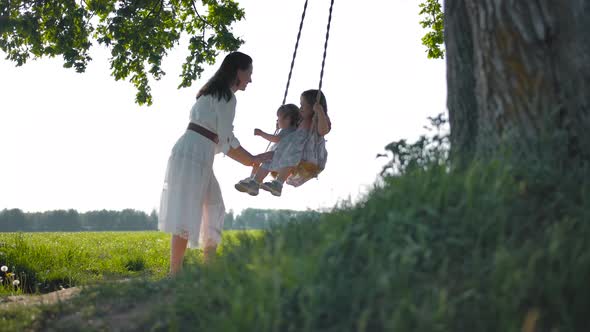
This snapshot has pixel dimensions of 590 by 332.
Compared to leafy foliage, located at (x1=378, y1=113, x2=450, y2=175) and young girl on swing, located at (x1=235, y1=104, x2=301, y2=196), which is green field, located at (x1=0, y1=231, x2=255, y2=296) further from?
leafy foliage, located at (x1=378, y1=113, x2=450, y2=175)

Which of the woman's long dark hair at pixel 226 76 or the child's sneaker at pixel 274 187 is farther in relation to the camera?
the child's sneaker at pixel 274 187

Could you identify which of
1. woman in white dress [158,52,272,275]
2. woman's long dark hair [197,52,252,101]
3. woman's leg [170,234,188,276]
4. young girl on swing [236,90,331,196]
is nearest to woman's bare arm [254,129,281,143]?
young girl on swing [236,90,331,196]

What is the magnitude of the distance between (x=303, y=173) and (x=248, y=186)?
849 millimetres

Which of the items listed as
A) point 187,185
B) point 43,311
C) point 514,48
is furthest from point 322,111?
point 43,311

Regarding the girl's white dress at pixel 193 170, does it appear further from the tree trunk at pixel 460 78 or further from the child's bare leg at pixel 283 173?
the tree trunk at pixel 460 78

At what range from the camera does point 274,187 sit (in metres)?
8.00

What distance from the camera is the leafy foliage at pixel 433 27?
13219mm

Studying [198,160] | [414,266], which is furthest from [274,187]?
[414,266]

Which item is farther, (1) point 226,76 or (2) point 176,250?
(1) point 226,76

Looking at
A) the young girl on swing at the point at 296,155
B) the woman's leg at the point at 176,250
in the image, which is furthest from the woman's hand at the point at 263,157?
the woman's leg at the point at 176,250

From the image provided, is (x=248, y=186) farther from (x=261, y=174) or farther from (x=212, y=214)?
(x=212, y=214)

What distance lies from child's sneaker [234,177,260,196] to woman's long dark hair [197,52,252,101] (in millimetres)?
1408

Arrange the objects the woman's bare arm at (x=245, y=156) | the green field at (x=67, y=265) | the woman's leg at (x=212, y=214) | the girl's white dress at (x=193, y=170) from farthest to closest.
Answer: the green field at (x=67, y=265), the woman's bare arm at (x=245, y=156), the woman's leg at (x=212, y=214), the girl's white dress at (x=193, y=170)

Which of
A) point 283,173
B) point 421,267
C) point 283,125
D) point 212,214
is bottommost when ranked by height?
point 421,267
